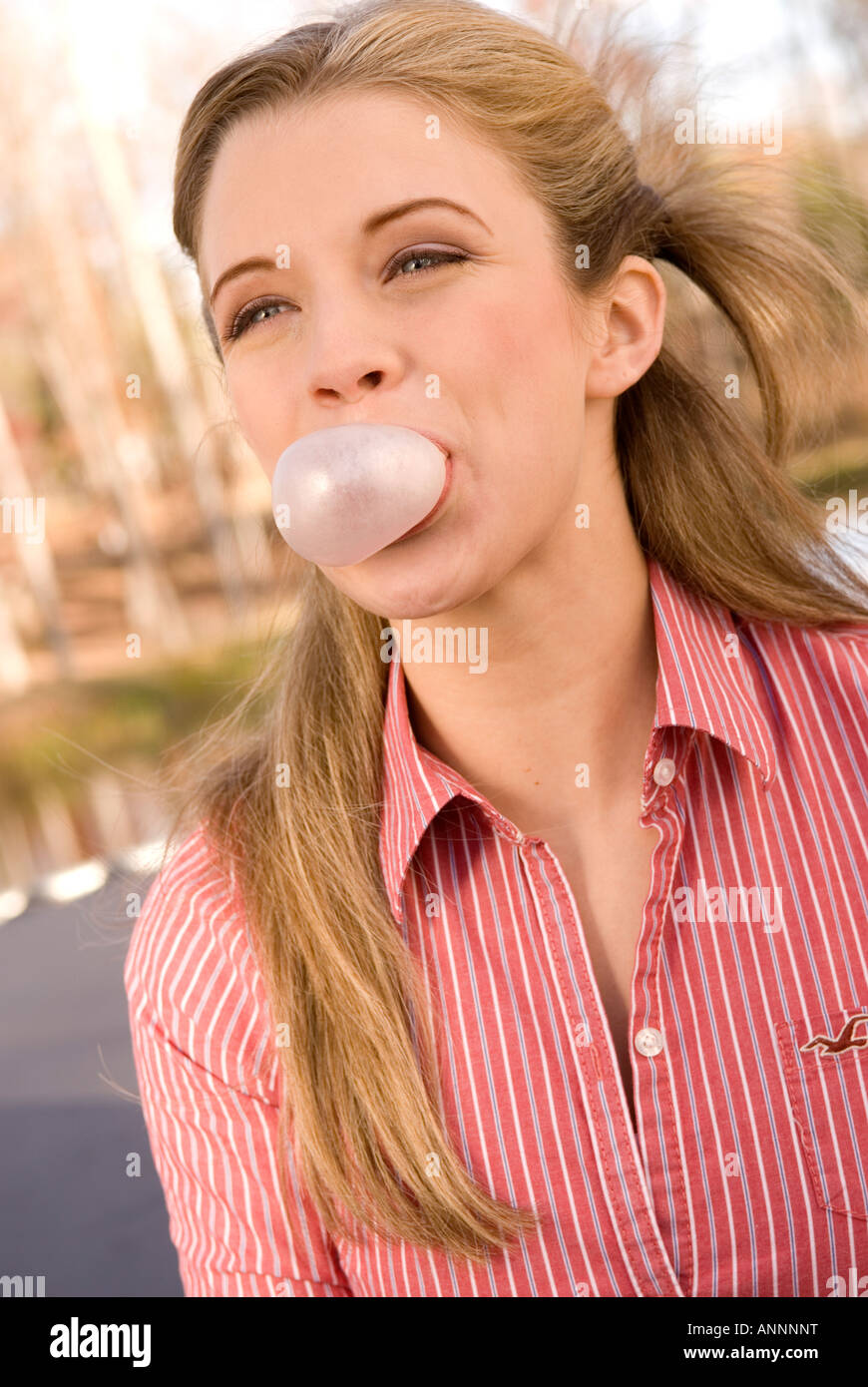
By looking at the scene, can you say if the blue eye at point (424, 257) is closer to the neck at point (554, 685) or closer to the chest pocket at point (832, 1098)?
the neck at point (554, 685)

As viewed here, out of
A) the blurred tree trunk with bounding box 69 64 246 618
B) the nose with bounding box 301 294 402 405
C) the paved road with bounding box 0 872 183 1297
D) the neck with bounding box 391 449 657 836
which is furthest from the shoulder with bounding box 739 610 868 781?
the blurred tree trunk with bounding box 69 64 246 618

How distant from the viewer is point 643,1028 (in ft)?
3.55

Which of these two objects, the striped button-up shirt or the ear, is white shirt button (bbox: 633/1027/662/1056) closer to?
the striped button-up shirt

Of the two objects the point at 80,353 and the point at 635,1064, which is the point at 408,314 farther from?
the point at 80,353

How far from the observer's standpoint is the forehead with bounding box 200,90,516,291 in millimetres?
1007

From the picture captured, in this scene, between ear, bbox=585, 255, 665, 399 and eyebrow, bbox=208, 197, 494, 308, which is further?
ear, bbox=585, 255, 665, 399

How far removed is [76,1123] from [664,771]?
4.92 feet

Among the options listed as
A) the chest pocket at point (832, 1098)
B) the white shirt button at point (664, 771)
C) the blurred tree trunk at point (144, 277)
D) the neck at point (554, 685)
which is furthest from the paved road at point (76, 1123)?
the blurred tree trunk at point (144, 277)

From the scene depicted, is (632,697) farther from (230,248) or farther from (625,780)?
(230,248)

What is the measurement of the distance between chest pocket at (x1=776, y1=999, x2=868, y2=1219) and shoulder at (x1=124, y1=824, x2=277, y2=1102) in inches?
17.1

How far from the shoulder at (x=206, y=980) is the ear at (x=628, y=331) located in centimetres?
55

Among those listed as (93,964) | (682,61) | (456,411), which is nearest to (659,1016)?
(456,411)

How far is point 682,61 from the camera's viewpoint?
147 centimetres
